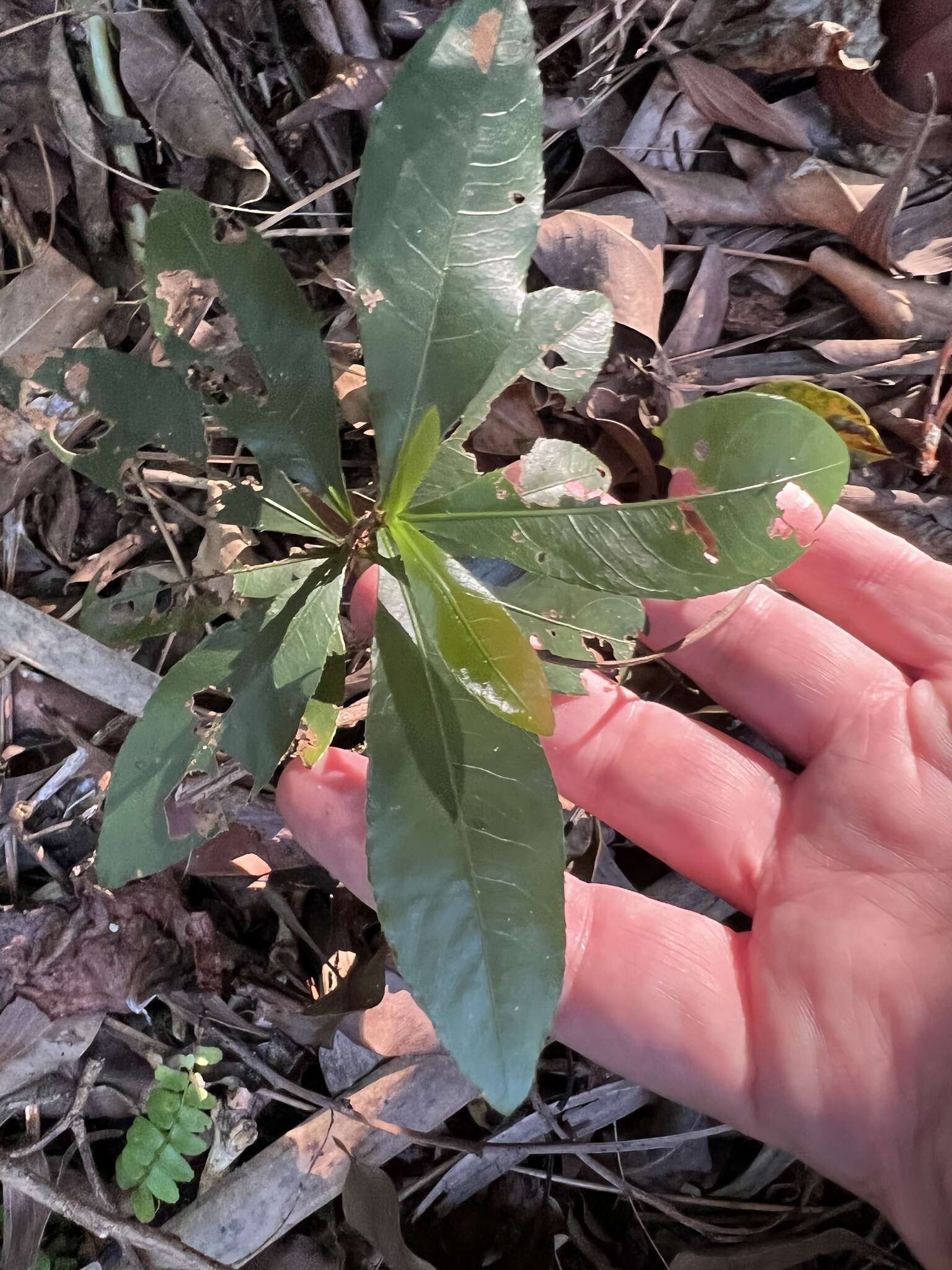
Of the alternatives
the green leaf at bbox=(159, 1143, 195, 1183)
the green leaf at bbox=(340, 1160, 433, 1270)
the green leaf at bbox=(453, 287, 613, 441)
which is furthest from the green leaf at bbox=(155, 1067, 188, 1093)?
the green leaf at bbox=(453, 287, 613, 441)

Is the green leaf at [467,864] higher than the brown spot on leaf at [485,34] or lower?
lower

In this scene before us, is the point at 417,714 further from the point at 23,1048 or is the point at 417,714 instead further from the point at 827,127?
the point at 827,127

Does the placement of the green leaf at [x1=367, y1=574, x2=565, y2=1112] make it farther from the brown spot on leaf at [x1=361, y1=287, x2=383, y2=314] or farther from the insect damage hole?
the insect damage hole

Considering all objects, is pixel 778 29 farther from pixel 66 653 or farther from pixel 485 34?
pixel 66 653

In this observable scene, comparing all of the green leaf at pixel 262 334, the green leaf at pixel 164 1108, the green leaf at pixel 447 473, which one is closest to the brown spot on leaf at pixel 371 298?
the green leaf at pixel 262 334

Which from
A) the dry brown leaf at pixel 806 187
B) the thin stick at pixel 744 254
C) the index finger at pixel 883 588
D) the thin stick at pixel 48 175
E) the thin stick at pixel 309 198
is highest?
the thin stick at pixel 48 175

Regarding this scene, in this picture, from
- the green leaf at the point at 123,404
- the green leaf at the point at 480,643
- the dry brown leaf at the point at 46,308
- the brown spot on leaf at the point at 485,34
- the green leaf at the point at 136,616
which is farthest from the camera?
the dry brown leaf at the point at 46,308

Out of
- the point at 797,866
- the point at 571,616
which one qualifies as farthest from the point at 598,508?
the point at 797,866

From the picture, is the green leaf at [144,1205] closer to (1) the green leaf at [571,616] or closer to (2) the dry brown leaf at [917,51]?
(1) the green leaf at [571,616]
